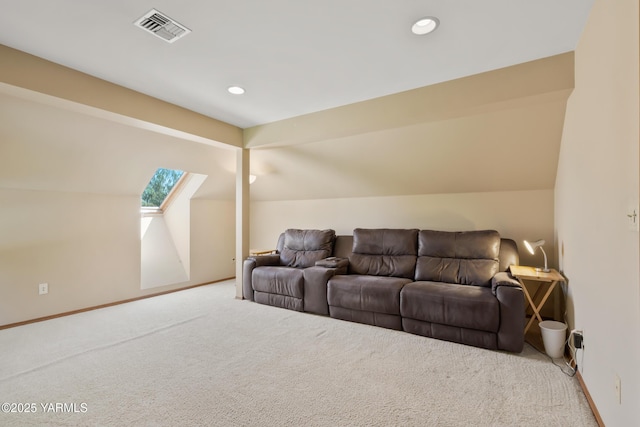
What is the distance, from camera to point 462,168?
3.76 meters

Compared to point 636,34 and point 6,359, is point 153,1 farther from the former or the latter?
point 6,359

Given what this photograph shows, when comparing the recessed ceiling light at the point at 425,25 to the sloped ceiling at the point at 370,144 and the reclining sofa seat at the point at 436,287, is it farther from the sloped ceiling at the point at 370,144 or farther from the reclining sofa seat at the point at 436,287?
the reclining sofa seat at the point at 436,287

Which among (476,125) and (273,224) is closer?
(476,125)

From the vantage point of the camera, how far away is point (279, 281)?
4039 millimetres

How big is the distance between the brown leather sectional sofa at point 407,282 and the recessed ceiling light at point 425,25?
2.19 m

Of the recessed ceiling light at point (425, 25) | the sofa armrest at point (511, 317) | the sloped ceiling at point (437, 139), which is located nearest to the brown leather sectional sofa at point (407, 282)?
the sofa armrest at point (511, 317)

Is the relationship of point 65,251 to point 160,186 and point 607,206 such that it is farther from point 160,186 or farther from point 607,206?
point 607,206

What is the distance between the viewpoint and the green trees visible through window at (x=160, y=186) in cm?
519

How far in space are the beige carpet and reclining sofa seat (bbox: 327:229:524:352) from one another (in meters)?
0.14

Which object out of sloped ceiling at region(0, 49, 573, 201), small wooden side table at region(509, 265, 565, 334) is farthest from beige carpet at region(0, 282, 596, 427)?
sloped ceiling at region(0, 49, 573, 201)

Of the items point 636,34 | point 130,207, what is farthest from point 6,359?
point 636,34

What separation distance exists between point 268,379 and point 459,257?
255 centimetres

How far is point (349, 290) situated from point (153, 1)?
3050 mm

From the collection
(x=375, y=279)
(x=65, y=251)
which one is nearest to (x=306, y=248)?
(x=375, y=279)
